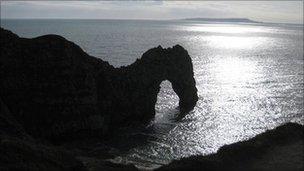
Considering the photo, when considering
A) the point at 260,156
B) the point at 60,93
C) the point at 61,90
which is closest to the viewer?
the point at 260,156

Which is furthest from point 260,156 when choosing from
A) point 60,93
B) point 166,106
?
point 166,106

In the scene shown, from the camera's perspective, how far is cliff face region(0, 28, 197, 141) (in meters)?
50.3

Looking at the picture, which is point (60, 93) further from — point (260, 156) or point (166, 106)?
point (260, 156)

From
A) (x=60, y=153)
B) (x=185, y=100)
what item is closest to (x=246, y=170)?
(x=60, y=153)

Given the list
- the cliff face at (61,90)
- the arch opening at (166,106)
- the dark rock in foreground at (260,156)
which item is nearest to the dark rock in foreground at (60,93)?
the cliff face at (61,90)

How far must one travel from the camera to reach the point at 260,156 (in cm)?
3491

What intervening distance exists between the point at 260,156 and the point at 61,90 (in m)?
25.6

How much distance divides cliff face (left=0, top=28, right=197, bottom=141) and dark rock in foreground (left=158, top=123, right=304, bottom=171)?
20472 mm

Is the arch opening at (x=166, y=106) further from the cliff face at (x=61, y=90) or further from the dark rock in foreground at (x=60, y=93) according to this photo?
the dark rock in foreground at (x=60, y=93)

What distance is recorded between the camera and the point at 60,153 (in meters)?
30.7

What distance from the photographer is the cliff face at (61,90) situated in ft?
165

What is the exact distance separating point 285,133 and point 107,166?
52.6 ft

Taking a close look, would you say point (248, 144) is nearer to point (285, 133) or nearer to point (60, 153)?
point (285, 133)

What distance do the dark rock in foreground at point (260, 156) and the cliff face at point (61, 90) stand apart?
2047cm
